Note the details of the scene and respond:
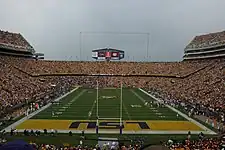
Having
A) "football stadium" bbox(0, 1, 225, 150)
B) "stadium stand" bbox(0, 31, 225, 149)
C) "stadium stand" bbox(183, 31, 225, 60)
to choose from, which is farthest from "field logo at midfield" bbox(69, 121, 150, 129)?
"stadium stand" bbox(183, 31, 225, 60)

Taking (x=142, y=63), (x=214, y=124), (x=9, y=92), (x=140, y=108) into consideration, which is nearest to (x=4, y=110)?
(x=9, y=92)

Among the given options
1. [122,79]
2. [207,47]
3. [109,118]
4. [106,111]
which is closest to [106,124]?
[109,118]

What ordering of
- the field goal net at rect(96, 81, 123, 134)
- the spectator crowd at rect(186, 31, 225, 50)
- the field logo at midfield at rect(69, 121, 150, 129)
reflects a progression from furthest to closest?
the spectator crowd at rect(186, 31, 225, 50)
the field logo at midfield at rect(69, 121, 150, 129)
the field goal net at rect(96, 81, 123, 134)

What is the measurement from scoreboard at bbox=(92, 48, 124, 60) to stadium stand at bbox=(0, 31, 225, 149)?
3615 millimetres

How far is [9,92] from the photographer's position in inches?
1642

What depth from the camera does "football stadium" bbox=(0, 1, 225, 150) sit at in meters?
21.3

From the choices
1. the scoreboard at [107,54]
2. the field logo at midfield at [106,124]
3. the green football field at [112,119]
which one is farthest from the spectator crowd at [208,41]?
the field logo at midfield at [106,124]

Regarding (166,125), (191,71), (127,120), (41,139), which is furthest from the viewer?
(191,71)

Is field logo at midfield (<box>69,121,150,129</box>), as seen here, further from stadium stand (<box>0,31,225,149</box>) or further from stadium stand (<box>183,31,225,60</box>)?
stadium stand (<box>183,31,225,60</box>)

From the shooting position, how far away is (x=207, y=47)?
76375 millimetres

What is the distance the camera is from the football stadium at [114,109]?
69.9 ft

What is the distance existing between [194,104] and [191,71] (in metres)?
31.7

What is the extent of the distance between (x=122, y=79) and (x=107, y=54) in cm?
1784

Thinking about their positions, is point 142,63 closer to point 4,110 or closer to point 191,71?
point 191,71
